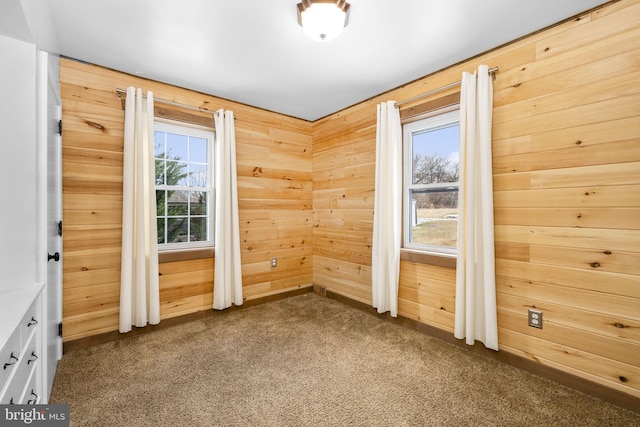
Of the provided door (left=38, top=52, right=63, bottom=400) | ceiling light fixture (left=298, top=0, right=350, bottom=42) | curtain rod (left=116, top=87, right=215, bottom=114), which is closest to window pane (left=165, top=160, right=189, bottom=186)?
curtain rod (left=116, top=87, right=215, bottom=114)

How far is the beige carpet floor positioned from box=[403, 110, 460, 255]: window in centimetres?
97

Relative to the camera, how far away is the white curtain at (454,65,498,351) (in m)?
2.26

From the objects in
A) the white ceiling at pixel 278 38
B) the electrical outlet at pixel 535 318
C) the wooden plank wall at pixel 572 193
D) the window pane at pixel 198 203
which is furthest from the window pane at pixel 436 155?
the window pane at pixel 198 203

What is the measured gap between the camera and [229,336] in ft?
9.09

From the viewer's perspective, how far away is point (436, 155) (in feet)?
9.67

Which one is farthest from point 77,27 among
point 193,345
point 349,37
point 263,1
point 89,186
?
point 193,345

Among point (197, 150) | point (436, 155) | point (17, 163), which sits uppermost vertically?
point (197, 150)

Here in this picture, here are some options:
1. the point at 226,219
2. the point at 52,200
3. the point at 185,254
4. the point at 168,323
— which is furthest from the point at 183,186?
the point at 168,323

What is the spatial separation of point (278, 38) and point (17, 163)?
1.83m

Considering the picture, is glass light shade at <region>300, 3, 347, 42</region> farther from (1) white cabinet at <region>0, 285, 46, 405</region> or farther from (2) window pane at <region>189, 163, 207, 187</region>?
(1) white cabinet at <region>0, 285, 46, 405</region>

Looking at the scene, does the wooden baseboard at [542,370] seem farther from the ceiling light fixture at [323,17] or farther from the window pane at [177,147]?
the window pane at [177,147]

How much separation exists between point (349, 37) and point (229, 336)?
2811 millimetres

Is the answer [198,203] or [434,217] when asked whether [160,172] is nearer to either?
[198,203]

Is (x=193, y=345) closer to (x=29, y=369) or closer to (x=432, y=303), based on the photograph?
(x=29, y=369)
